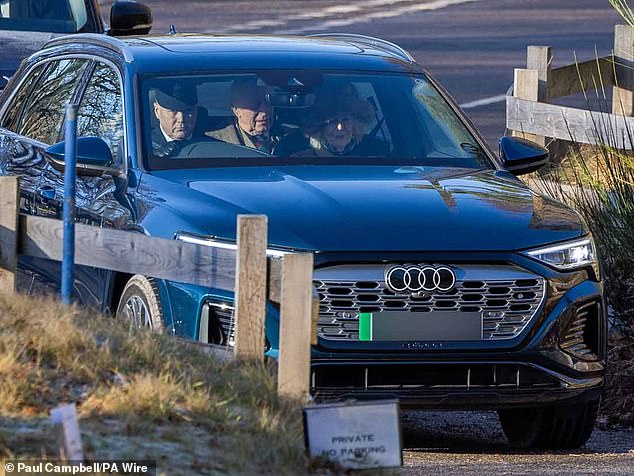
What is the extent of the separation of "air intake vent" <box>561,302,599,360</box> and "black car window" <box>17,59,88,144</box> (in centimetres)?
297

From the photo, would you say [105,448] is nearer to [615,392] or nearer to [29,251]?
[29,251]

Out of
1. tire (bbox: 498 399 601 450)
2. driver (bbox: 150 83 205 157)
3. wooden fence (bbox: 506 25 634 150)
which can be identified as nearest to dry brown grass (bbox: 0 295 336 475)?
tire (bbox: 498 399 601 450)

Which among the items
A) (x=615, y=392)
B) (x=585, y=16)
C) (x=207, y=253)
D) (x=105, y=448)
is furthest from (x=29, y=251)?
(x=585, y=16)

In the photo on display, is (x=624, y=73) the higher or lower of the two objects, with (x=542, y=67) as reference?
lower

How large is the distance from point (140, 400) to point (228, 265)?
90 cm

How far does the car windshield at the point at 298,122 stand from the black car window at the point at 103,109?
168 mm

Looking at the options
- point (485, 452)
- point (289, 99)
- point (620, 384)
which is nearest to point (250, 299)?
point (485, 452)

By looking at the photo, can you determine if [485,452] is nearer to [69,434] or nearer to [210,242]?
[210,242]

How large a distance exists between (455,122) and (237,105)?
1158 millimetres

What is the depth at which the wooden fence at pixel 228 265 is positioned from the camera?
5.41 metres

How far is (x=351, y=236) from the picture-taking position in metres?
6.56

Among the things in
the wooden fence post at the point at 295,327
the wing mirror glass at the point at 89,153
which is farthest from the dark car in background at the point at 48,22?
the wooden fence post at the point at 295,327

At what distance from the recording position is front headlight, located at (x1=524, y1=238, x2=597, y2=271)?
6.77m

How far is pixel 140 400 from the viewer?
500cm
